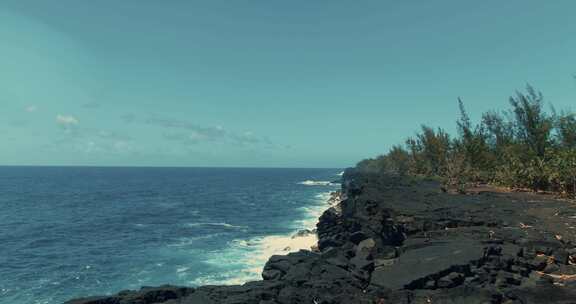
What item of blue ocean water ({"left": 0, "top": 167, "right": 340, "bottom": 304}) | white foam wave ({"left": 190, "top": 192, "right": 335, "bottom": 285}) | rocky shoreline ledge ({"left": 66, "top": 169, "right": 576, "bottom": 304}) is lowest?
blue ocean water ({"left": 0, "top": 167, "right": 340, "bottom": 304})

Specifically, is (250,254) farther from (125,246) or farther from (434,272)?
(434,272)

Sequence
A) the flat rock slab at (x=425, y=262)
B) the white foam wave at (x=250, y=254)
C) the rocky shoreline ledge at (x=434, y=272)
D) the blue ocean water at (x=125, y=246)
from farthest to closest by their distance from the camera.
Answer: the blue ocean water at (x=125, y=246) < the white foam wave at (x=250, y=254) < the flat rock slab at (x=425, y=262) < the rocky shoreline ledge at (x=434, y=272)

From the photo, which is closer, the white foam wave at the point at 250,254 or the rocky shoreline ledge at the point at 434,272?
the rocky shoreline ledge at the point at 434,272

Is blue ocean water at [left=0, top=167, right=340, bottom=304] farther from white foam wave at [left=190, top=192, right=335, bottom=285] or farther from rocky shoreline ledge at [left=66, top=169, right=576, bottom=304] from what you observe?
rocky shoreline ledge at [left=66, top=169, right=576, bottom=304]

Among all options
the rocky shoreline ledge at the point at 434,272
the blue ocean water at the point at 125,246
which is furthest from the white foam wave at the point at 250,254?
the rocky shoreline ledge at the point at 434,272

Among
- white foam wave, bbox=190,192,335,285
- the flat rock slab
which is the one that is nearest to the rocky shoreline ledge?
the flat rock slab

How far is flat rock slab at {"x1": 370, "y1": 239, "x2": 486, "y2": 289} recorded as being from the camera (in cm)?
1725

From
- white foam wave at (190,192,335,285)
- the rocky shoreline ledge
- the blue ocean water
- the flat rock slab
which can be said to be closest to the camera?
the rocky shoreline ledge

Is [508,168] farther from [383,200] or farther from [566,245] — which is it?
[566,245]

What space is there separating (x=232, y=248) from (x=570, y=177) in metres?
40.5

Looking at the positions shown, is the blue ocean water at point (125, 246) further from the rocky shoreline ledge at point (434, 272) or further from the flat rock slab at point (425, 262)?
the flat rock slab at point (425, 262)

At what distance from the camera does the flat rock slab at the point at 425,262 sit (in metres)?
17.2

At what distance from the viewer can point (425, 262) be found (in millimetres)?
18625

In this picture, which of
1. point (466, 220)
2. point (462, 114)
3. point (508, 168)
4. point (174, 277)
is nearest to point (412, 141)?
point (462, 114)
